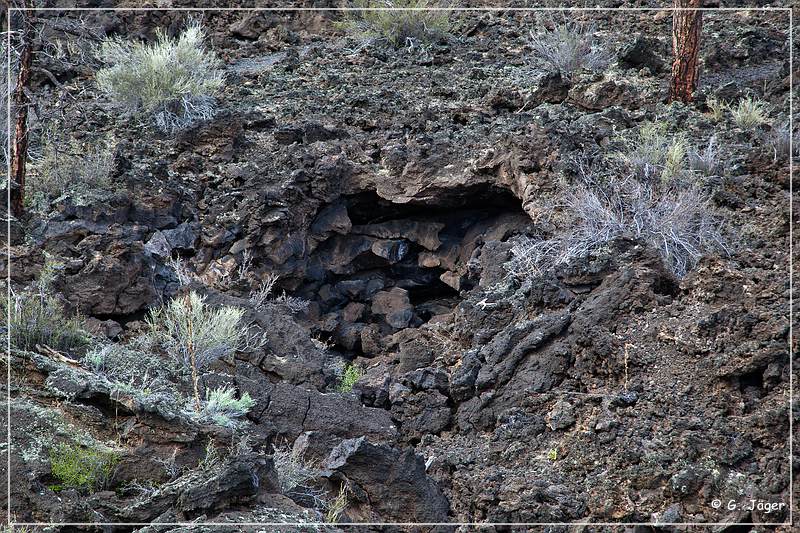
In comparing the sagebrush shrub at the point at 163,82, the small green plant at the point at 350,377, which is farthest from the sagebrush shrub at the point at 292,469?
the sagebrush shrub at the point at 163,82

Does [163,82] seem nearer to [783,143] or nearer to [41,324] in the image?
[41,324]

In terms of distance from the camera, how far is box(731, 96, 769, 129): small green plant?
447 inches

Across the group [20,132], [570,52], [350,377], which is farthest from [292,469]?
[570,52]

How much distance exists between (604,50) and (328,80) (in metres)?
3.25

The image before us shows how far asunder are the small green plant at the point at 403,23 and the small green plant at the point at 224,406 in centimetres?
731

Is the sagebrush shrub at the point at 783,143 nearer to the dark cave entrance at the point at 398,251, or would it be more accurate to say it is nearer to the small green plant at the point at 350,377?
the dark cave entrance at the point at 398,251

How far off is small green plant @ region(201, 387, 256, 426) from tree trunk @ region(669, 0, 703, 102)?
6.43 meters

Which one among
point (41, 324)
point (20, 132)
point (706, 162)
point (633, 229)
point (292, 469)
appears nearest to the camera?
point (292, 469)

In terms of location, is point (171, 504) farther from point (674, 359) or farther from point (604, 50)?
point (604, 50)

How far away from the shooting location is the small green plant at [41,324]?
310 inches

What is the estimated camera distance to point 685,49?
12.1 m

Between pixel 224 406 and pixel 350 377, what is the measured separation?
71.3 inches

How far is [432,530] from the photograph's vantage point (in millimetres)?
7039

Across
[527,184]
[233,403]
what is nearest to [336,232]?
[527,184]
